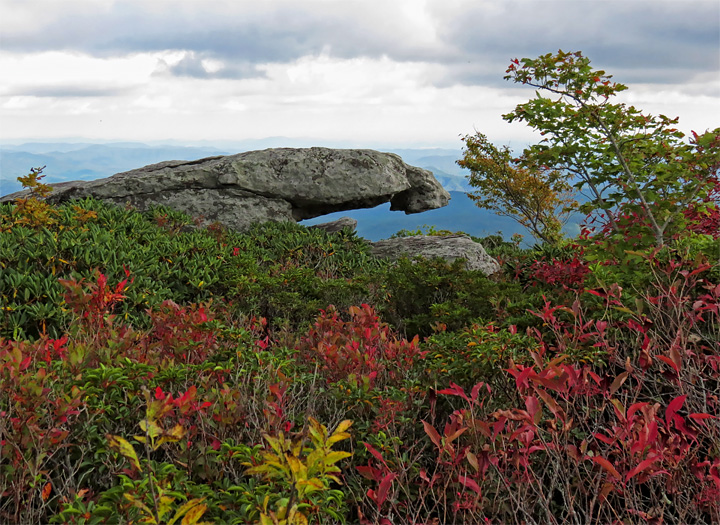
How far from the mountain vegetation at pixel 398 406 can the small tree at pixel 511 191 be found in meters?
12.4

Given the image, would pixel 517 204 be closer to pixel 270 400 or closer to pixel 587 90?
pixel 587 90

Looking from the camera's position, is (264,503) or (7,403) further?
(7,403)

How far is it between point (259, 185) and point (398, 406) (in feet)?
31.0

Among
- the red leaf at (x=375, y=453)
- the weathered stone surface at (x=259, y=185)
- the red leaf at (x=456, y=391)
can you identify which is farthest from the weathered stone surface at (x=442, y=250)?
the red leaf at (x=375, y=453)

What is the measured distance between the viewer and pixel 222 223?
1100cm

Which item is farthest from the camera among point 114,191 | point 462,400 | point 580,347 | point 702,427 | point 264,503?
point 114,191

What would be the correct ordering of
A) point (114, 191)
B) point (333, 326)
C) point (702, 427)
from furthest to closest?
point (114, 191)
point (333, 326)
point (702, 427)

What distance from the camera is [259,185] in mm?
11555

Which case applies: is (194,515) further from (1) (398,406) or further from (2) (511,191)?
(2) (511,191)

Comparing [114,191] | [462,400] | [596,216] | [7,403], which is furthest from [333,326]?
[114,191]

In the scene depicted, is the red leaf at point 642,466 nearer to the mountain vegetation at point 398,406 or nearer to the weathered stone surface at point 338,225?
the mountain vegetation at point 398,406

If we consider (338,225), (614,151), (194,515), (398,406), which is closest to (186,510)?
(194,515)

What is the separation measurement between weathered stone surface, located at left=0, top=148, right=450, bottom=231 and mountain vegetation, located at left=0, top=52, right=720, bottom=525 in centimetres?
544

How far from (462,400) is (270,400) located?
1060 mm
